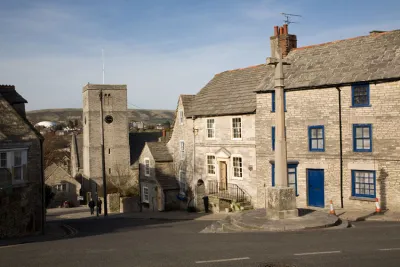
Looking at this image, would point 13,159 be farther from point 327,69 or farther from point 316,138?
point 327,69

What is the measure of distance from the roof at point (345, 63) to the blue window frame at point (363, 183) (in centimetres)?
463

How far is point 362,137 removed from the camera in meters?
22.0

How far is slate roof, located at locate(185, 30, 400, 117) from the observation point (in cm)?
2194

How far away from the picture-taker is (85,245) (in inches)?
551

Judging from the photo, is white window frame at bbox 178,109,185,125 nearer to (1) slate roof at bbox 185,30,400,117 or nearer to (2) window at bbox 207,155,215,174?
(1) slate roof at bbox 185,30,400,117

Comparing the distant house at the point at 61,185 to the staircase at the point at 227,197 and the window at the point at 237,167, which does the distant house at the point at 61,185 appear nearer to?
the staircase at the point at 227,197

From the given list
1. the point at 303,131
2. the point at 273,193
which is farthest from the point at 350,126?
the point at 273,193

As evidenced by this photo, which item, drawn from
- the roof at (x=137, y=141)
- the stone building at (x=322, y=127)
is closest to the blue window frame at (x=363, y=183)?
the stone building at (x=322, y=127)

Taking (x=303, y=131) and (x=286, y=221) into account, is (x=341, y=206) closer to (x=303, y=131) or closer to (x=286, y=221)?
(x=303, y=131)

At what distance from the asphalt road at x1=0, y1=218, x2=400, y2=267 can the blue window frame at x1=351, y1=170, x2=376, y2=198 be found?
6.54 metres

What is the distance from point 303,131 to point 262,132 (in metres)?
3.07

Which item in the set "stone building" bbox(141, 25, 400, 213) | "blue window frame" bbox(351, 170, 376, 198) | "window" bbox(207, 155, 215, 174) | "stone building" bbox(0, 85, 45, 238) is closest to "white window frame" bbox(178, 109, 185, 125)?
"stone building" bbox(141, 25, 400, 213)

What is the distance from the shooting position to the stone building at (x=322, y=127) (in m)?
21.3

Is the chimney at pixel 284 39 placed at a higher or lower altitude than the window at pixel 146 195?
higher
